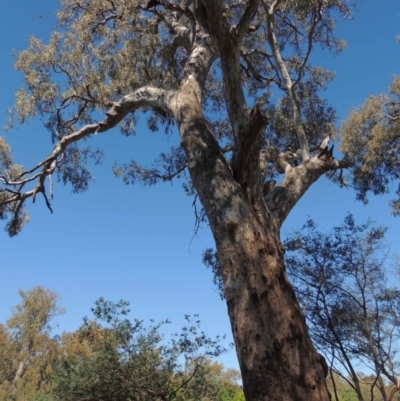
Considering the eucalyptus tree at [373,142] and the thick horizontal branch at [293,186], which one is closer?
the thick horizontal branch at [293,186]

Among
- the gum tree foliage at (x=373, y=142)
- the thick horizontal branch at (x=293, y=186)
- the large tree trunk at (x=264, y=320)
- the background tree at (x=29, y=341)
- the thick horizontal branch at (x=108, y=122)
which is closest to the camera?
the large tree trunk at (x=264, y=320)

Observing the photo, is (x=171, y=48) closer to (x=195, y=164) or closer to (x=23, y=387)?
(x=195, y=164)

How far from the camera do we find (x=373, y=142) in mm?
9086

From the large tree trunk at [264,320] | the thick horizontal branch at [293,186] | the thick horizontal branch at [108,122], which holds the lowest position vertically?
the large tree trunk at [264,320]

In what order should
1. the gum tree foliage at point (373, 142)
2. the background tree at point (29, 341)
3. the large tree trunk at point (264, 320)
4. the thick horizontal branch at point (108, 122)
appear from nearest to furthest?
the large tree trunk at point (264, 320), the thick horizontal branch at point (108, 122), the gum tree foliage at point (373, 142), the background tree at point (29, 341)

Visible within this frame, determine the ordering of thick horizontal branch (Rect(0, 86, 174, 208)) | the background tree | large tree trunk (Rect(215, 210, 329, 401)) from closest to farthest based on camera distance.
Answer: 1. large tree trunk (Rect(215, 210, 329, 401))
2. thick horizontal branch (Rect(0, 86, 174, 208))
3. the background tree

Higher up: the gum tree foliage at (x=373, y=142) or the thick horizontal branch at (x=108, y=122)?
the gum tree foliage at (x=373, y=142)

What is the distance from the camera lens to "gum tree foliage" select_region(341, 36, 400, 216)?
29.4 feet

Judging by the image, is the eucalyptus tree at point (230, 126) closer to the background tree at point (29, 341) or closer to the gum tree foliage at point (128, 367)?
the gum tree foliage at point (128, 367)

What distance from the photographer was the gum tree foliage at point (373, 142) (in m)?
8.96

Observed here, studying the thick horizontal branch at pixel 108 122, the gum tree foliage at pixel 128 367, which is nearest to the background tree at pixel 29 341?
the gum tree foliage at pixel 128 367

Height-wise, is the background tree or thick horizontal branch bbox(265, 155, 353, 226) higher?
the background tree

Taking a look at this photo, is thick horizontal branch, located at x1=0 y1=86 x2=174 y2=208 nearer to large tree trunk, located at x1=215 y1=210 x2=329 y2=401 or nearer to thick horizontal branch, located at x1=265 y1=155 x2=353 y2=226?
thick horizontal branch, located at x1=265 y1=155 x2=353 y2=226

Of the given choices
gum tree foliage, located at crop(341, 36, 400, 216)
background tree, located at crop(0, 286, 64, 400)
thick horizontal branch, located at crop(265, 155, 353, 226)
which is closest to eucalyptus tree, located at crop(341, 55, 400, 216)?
gum tree foliage, located at crop(341, 36, 400, 216)
